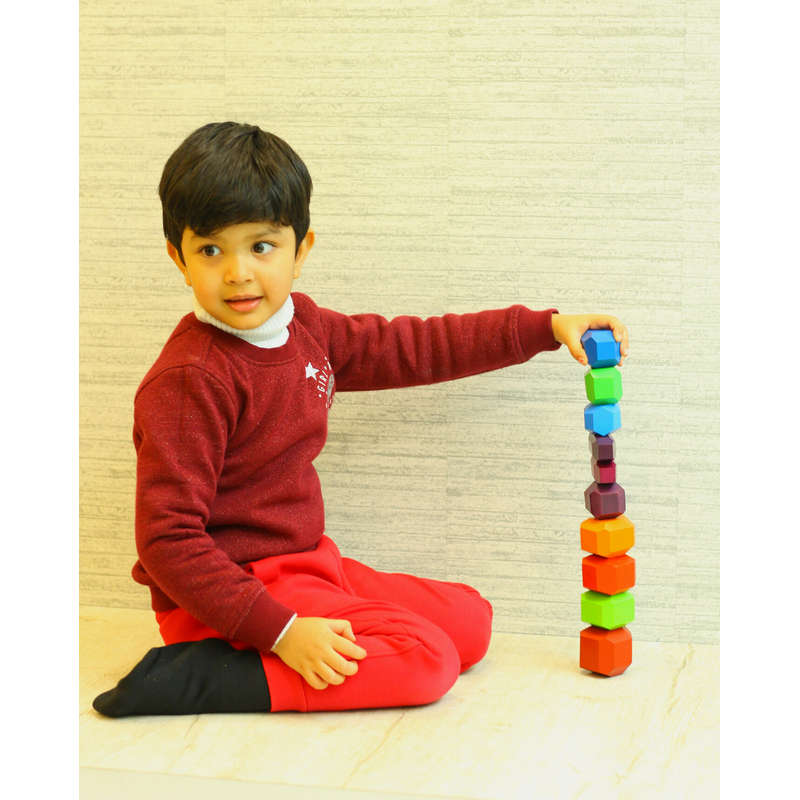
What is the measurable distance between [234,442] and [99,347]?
41 cm

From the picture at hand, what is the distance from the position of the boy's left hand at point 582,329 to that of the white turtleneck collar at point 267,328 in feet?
1.08

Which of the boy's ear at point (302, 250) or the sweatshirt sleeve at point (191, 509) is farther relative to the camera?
the boy's ear at point (302, 250)

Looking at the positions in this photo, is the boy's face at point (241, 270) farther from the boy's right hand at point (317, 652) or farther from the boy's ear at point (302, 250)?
the boy's right hand at point (317, 652)

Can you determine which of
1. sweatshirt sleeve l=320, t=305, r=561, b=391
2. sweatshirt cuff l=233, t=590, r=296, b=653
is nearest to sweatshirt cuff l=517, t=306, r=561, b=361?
sweatshirt sleeve l=320, t=305, r=561, b=391

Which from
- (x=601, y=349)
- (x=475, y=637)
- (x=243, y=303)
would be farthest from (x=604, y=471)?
(x=243, y=303)

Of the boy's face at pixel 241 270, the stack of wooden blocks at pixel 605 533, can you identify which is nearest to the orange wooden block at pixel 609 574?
the stack of wooden blocks at pixel 605 533

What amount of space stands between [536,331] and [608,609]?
13.6 inches

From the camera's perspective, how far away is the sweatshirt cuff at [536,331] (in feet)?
3.68

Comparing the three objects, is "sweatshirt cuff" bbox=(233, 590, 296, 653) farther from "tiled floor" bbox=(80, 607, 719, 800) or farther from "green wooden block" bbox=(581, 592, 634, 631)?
"green wooden block" bbox=(581, 592, 634, 631)

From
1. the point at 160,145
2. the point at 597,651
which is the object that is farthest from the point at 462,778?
the point at 160,145

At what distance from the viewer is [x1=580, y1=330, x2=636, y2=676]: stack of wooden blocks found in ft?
3.47

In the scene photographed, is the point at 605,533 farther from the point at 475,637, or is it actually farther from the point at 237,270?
the point at 237,270

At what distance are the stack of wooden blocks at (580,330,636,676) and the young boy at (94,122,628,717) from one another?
0.04 meters

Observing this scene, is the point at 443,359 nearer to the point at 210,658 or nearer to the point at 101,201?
the point at 210,658
